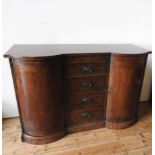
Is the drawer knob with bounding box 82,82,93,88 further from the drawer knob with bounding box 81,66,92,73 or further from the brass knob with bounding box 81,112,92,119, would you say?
the brass knob with bounding box 81,112,92,119

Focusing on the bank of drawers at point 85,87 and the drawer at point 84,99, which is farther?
the drawer at point 84,99

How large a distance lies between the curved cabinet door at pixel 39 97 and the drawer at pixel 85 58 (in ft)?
0.35

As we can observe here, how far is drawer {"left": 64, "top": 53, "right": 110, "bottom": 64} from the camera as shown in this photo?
1445 millimetres

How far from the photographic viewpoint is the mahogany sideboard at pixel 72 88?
1.37 metres

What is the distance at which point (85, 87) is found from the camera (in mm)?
1608

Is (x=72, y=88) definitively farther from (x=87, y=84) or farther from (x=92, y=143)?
(x=92, y=143)

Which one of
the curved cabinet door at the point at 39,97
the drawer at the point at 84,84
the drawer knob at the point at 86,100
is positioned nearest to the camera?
the curved cabinet door at the point at 39,97

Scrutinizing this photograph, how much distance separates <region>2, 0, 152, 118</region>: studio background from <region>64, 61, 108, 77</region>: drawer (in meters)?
0.48

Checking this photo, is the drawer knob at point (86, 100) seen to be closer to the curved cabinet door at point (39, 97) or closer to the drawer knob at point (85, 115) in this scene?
the drawer knob at point (85, 115)

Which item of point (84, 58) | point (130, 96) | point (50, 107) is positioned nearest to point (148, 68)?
point (130, 96)

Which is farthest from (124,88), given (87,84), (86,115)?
(86,115)
